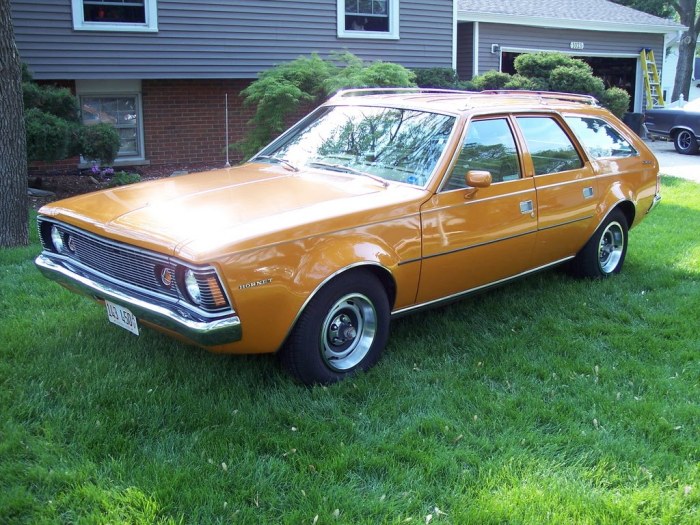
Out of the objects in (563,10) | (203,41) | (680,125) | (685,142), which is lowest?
(685,142)

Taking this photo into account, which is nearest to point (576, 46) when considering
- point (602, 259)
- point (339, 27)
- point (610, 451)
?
point (339, 27)

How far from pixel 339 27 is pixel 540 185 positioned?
9641mm

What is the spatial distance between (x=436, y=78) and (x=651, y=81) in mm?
11572

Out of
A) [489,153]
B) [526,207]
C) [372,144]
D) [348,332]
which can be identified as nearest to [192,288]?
[348,332]

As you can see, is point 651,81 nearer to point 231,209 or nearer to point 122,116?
point 122,116

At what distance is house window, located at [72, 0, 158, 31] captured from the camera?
37.5ft

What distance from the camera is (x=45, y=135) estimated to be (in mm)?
A: 9172

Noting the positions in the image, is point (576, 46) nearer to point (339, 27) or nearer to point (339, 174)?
point (339, 27)

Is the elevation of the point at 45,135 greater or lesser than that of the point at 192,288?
greater

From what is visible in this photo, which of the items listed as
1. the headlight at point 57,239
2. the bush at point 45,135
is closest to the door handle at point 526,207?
the headlight at point 57,239

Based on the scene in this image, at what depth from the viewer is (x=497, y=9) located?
18.9 meters

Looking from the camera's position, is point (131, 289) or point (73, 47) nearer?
point (131, 289)

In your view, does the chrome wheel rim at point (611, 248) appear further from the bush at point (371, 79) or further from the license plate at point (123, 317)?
the bush at point (371, 79)

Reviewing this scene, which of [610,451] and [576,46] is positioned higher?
[576,46]
